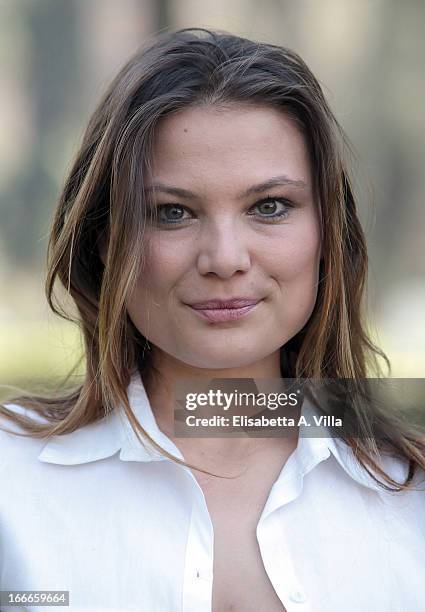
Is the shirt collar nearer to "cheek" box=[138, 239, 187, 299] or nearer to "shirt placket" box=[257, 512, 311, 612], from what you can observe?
"shirt placket" box=[257, 512, 311, 612]

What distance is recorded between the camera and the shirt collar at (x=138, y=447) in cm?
195

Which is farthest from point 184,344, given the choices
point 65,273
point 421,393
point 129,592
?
point 421,393

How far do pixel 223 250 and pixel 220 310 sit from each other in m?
0.13

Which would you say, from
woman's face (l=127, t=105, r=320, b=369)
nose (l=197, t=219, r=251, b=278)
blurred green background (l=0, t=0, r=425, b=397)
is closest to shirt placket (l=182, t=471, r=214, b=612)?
woman's face (l=127, t=105, r=320, b=369)

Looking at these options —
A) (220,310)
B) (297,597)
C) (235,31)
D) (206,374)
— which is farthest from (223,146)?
(235,31)

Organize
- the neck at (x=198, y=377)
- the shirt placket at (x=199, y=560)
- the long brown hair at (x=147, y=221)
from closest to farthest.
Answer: the shirt placket at (x=199, y=560) < the long brown hair at (x=147, y=221) < the neck at (x=198, y=377)

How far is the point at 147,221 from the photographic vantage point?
1872mm

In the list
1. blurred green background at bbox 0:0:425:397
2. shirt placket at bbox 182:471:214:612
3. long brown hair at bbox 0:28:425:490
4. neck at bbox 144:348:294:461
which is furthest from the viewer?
blurred green background at bbox 0:0:425:397

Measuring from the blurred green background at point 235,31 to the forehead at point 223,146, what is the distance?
3959 mm

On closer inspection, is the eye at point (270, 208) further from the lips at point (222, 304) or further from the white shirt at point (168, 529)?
the white shirt at point (168, 529)

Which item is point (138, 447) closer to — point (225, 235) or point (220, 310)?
point (220, 310)

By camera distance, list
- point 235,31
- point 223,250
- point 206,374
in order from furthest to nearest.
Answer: point 235,31
point 206,374
point 223,250

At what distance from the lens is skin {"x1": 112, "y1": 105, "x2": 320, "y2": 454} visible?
1.83 meters

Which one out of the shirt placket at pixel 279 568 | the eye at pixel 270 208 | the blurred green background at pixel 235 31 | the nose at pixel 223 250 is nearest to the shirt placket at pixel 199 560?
the shirt placket at pixel 279 568
